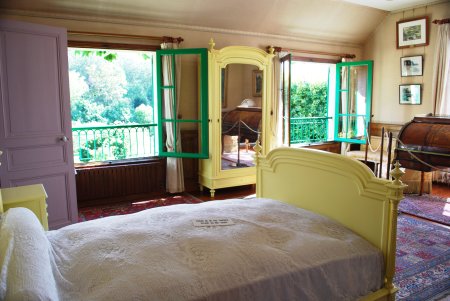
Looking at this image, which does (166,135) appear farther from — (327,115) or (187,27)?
(327,115)

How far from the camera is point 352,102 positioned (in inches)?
248

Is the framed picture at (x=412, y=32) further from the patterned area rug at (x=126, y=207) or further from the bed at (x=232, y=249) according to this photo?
the bed at (x=232, y=249)

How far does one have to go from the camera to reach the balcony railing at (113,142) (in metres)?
5.38

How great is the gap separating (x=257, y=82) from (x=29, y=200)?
3296 mm

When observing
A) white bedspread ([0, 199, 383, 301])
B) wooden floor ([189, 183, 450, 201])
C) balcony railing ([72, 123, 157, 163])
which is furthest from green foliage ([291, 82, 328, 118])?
white bedspread ([0, 199, 383, 301])

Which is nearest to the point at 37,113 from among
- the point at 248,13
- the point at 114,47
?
the point at 114,47

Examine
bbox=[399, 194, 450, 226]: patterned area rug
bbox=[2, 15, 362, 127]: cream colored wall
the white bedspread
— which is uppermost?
bbox=[2, 15, 362, 127]: cream colored wall

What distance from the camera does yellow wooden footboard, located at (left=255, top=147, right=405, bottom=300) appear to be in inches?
76.8

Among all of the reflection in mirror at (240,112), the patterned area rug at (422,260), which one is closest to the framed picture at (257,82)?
the reflection in mirror at (240,112)

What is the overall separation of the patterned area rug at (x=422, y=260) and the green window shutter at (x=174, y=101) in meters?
2.55

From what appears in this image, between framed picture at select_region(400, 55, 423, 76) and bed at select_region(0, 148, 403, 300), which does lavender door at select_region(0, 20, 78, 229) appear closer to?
bed at select_region(0, 148, 403, 300)

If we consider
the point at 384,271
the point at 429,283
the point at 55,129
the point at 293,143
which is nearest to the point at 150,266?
the point at 384,271

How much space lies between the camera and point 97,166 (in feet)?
15.1

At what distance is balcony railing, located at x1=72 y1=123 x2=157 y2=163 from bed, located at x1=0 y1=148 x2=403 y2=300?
10.6 ft
